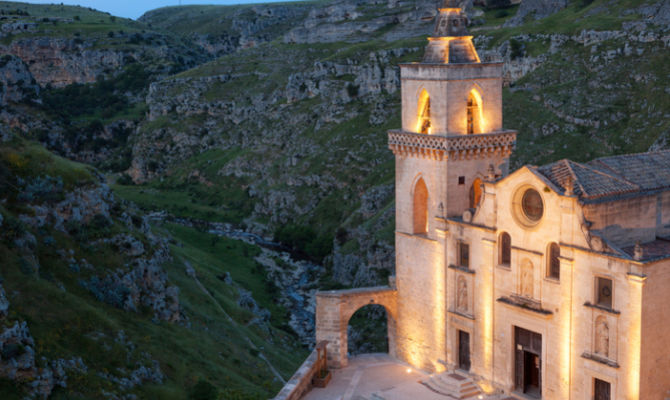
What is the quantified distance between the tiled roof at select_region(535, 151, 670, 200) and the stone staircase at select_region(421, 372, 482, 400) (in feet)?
37.6

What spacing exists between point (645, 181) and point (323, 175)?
280 ft

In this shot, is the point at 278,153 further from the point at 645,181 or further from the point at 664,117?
the point at 645,181

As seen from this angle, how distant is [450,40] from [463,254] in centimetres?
1118

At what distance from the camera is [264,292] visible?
3765 inches

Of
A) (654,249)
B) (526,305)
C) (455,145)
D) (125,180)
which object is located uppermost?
(455,145)

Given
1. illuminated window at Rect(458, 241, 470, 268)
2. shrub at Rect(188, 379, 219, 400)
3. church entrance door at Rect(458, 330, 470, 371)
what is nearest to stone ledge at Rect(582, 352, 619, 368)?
church entrance door at Rect(458, 330, 470, 371)

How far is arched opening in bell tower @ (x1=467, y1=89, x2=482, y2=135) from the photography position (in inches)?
1720

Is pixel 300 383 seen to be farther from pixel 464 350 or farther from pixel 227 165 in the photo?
pixel 227 165

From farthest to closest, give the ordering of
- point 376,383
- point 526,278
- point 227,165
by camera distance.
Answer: point 227,165
point 376,383
point 526,278

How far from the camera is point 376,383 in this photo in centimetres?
4369

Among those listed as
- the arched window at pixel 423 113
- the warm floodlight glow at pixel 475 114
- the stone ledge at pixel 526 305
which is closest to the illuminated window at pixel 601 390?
the stone ledge at pixel 526 305

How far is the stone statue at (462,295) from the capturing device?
4262 cm

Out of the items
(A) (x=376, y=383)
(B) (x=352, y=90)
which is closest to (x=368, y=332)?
(A) (x=376, y=383)

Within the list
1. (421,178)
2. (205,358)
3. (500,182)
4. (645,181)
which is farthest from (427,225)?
(205,358)
